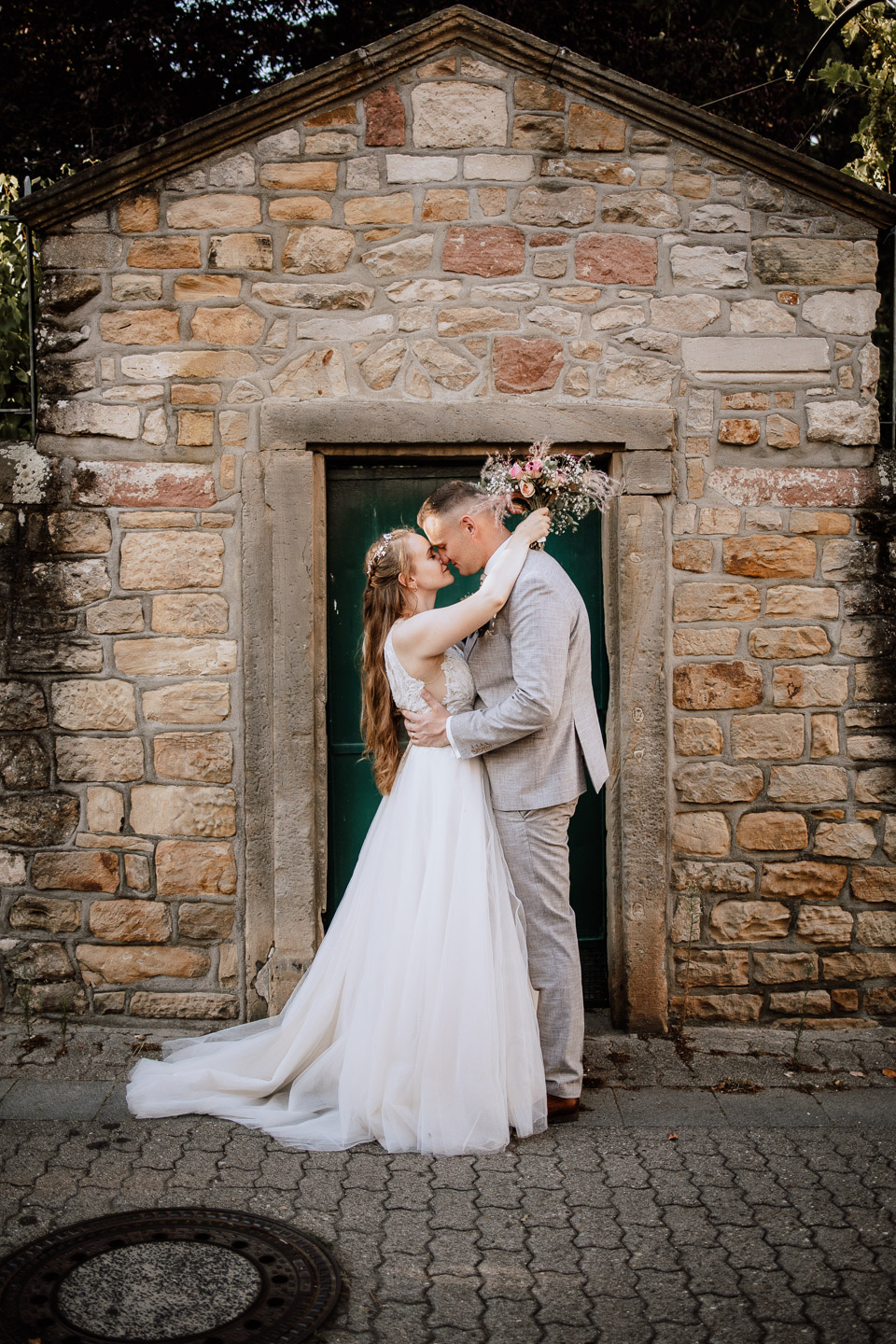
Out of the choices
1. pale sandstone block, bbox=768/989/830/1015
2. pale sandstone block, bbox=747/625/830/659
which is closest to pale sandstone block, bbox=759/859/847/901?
pale sandstone block, bbox=768/989/830/1015

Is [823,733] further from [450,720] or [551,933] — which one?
[450,720]

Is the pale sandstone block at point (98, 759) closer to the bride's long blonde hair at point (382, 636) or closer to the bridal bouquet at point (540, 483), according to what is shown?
the bride's long blonde hair at point (382, 636)

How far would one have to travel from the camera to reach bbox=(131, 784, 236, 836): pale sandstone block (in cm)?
444

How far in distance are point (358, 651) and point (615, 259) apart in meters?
1.92

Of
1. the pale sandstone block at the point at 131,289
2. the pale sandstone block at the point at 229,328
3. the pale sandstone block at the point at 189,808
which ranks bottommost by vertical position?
the pale sandstone block at the point at 189,808

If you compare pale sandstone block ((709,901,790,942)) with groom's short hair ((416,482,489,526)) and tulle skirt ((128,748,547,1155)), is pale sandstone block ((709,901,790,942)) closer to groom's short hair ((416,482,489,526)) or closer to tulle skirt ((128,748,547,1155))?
tulle skirt ((128,748,547,1155))

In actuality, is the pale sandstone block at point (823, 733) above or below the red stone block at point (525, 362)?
below

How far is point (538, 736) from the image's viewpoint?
368cm

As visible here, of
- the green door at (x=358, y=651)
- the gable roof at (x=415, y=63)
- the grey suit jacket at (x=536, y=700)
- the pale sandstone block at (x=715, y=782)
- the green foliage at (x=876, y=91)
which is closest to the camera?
the grey suit jacket at (x=536, y=700)

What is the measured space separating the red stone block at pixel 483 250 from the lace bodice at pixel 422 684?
5.43ft

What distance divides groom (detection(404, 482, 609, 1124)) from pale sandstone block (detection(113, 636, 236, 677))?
3.38ft

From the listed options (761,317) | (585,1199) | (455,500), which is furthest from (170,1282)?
(761,317)

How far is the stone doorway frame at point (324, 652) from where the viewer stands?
14.3ft

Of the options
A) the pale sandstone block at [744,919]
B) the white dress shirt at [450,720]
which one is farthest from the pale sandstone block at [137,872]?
the pale sandstone block at [744,919]
